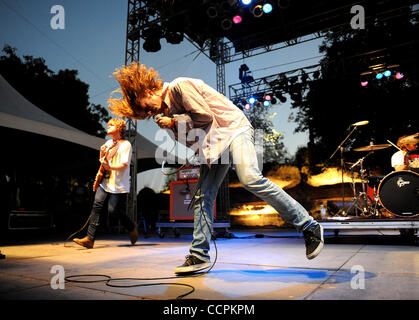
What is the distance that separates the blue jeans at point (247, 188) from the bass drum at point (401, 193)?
12.0 ft

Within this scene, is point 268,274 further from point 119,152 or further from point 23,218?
point 23,218

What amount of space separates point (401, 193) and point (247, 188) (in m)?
4.02

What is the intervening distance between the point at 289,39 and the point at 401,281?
10448mm

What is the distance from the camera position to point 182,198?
6980mm

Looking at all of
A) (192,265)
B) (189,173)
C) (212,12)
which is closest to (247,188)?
(192,265)

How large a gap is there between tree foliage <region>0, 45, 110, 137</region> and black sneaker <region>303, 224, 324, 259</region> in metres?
27.6

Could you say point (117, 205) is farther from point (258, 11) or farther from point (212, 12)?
point (258, 11)

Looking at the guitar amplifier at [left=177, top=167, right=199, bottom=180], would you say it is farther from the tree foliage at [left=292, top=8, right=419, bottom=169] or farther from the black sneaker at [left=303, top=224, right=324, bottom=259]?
the tree foliage at [left=292, top=8, right=419, bottom=169]

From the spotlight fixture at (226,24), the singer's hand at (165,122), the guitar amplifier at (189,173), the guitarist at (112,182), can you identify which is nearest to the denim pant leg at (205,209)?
the singer's hand at (165,122)

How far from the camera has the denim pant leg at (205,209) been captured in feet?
7.20

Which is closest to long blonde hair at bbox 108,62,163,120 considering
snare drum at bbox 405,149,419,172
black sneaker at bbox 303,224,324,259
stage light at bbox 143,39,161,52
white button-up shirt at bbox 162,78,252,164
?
white button-up shirt at bbox 162,78,252,164

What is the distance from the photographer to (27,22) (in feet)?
A: 27.6

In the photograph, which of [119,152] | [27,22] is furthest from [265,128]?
[119,152]

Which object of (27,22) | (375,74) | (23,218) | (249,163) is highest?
(27,22)
